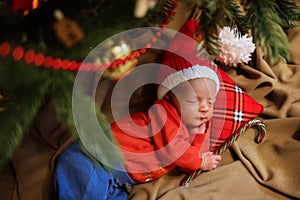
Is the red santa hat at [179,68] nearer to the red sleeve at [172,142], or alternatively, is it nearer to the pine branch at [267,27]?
the red sleeve at [172,142]

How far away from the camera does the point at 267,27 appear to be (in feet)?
1.69

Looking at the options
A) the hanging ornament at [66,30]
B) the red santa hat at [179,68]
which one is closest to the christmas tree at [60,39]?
the hanging ornament at [66,30]

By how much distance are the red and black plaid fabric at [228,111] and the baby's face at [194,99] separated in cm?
7

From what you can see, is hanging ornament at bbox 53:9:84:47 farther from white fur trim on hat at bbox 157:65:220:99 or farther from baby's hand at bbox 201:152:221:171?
baby's hand at bbox 201:152:221:171

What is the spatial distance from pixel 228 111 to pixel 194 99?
15 cm

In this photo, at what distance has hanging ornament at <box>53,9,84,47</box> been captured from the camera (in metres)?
0.54

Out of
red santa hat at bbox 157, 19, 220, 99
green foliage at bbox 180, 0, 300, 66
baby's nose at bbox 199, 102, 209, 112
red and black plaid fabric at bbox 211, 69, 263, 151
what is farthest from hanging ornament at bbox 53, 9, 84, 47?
red and black plaid fabric at bbox 211, 69, 263, 151

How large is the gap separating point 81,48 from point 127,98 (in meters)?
0.48

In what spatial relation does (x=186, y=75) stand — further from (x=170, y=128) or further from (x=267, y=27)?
(x=267, y=27)

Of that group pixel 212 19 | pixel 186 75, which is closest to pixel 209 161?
pixel 186 75

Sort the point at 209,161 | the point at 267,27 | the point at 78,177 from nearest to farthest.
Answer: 1. the point at 267,27
2. the point at 78,177
3. the point at 209,161

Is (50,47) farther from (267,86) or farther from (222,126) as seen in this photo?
(267,86)

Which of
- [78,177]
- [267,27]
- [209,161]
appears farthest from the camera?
[209,161]

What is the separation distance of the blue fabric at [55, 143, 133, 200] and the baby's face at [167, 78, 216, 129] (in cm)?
22
